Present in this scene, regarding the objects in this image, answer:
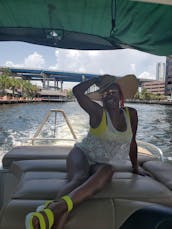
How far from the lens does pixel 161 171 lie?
2.49 metres

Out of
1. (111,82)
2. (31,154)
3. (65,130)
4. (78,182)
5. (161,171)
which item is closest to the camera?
(78,182)

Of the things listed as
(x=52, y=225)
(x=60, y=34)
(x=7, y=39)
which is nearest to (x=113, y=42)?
(x=60, y=34)

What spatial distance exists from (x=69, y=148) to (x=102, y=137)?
1368mm

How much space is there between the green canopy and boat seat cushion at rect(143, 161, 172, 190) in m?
1.43

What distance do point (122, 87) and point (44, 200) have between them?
101cm

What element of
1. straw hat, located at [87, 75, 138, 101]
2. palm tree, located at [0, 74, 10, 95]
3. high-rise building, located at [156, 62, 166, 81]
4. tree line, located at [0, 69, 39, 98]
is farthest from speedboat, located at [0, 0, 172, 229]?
palm tree, located at [0, 74, 10, 95]

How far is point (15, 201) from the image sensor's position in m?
1.83

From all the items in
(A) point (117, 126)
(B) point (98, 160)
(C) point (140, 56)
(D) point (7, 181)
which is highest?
(C) point (140, 56)

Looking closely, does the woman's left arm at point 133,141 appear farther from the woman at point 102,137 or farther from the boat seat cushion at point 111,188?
the boat seat cushion at point 111,188

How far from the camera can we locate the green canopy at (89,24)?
314cm

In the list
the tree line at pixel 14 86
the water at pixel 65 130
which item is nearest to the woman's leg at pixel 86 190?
the water at pixel 65 130

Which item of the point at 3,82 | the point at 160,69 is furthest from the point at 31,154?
the point at 3,82

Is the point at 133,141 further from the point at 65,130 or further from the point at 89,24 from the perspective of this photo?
the point at 65,130

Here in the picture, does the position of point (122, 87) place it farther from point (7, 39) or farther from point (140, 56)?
point (7, 39)
